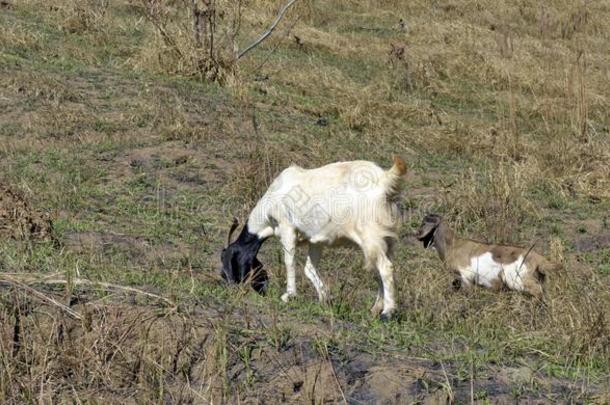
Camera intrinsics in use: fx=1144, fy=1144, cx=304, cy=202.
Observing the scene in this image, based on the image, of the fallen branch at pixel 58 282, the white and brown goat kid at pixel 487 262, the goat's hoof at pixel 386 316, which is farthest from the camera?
the white and brown goat kid at pixel 487 262

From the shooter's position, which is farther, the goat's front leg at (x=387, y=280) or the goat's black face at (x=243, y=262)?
the goat's black face at (x=243, y=262)

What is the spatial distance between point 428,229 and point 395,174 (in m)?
3.00

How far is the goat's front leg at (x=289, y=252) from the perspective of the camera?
335 inches

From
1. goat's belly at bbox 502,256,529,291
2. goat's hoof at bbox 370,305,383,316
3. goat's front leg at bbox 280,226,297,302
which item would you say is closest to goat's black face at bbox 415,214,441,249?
goat's belly at bbox 502,256,529,291

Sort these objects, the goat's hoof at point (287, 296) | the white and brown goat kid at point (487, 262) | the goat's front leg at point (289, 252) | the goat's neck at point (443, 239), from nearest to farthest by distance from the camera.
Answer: the goat's hoof at point (287, 296) → the goat's front leg at point (289, 252) → the white and brown goat kid at point (487, 262) → the goat's neck at point (443, 239)

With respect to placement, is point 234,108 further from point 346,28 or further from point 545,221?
point 346,28

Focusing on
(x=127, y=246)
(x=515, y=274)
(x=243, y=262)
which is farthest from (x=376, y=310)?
(x=127, y=246)

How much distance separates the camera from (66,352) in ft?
20.2

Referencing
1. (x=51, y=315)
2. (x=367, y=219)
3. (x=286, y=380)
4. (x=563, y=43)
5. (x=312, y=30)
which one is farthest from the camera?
(x=563, y=43)

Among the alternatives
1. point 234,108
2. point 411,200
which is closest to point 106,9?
point 234,108

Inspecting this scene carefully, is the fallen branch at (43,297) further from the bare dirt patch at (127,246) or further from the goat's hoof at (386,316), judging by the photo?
the bare dirt patch at (127,246)

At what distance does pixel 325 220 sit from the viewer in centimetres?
816

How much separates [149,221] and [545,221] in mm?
4358

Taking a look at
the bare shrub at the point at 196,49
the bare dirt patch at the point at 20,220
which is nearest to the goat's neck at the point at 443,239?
the bare dirt patch at the point at 20,220
